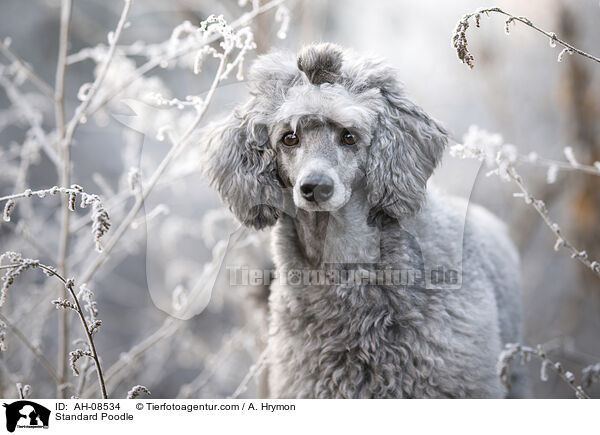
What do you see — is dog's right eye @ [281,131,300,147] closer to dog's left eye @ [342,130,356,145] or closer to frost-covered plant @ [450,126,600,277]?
dog's left eye @ [342,130,356,145]

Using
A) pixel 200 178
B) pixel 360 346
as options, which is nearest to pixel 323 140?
pixel 360 346

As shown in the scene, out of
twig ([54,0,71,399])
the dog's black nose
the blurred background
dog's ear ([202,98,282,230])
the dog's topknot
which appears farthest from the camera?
the blurred background

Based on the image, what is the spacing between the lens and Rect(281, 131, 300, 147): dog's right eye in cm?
158

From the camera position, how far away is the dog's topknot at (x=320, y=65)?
5.12 feet

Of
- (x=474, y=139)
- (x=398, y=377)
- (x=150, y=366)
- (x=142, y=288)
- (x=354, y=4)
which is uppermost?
(x=354, y=4)

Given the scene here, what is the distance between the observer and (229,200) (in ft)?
5.67

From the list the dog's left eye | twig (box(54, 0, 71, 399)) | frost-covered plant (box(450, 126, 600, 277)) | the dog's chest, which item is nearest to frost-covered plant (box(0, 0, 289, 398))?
twig (box(54, 0, 71, 399))

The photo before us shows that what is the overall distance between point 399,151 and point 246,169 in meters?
0.47

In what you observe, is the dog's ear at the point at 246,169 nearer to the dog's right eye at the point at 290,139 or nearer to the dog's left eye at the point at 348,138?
the dog's right eye at the point at 290,139

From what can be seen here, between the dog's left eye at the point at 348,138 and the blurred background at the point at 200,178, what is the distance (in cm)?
41
